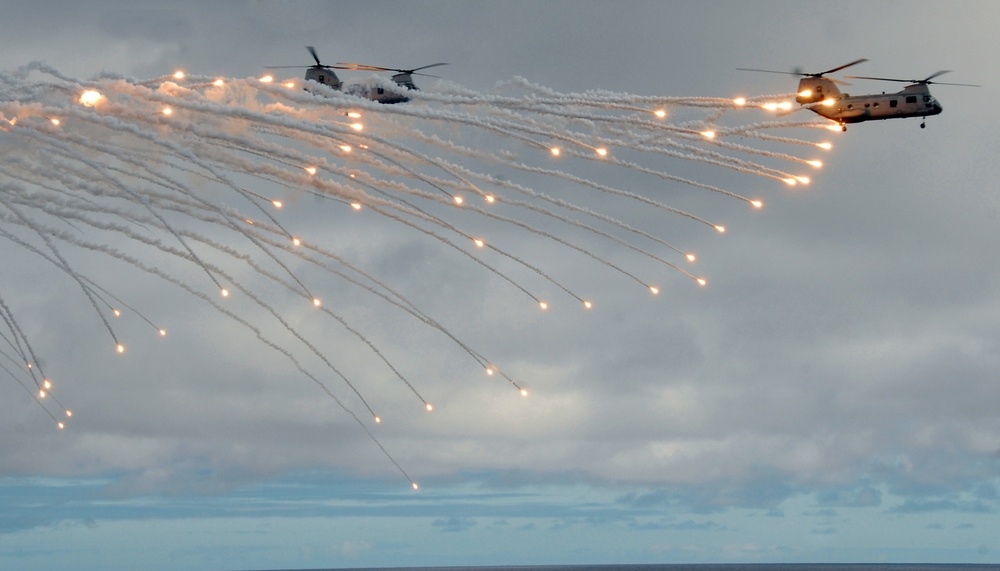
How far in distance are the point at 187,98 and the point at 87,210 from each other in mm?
7947

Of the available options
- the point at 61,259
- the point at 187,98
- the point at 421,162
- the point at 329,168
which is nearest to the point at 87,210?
the point at 61,259

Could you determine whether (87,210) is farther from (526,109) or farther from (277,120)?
(526,109)

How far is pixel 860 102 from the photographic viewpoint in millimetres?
90250

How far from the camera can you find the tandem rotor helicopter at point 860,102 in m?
86.8

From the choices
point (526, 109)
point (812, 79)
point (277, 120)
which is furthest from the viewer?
point (812, 79)

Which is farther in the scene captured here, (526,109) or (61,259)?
(526,109)

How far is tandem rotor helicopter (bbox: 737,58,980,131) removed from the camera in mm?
86812

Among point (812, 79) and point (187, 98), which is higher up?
point (812, 79)

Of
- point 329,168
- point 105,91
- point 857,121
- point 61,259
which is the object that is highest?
point 857,121

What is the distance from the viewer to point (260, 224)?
2410 inches

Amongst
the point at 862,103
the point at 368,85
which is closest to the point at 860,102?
the point at 862,103

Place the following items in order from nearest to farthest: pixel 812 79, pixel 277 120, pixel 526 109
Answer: pixel 277 120 → pixel 526 109 → pixel 812 79

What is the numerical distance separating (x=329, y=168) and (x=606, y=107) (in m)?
17.7

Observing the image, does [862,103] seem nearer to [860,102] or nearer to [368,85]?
[860,102]
